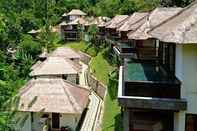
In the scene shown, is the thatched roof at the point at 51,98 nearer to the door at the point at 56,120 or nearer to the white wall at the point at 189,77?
the door at the point at 56,120

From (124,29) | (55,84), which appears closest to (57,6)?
(124,29)

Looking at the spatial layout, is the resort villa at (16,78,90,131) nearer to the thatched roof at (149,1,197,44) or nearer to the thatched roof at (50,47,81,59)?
the thatched roof at (149,1,197,44)

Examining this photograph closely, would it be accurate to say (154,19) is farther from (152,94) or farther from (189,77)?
(189,77)

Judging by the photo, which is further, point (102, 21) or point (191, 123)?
point (102, 21)

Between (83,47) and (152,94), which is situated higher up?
(152,94)

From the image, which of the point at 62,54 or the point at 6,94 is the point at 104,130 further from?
the point at 62,54

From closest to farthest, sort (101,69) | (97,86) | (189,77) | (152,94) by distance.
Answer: (189,77)
(152,94)
(97,86)
(101,69)

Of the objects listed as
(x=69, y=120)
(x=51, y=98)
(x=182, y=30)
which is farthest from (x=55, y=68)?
(x=182, y=30)
